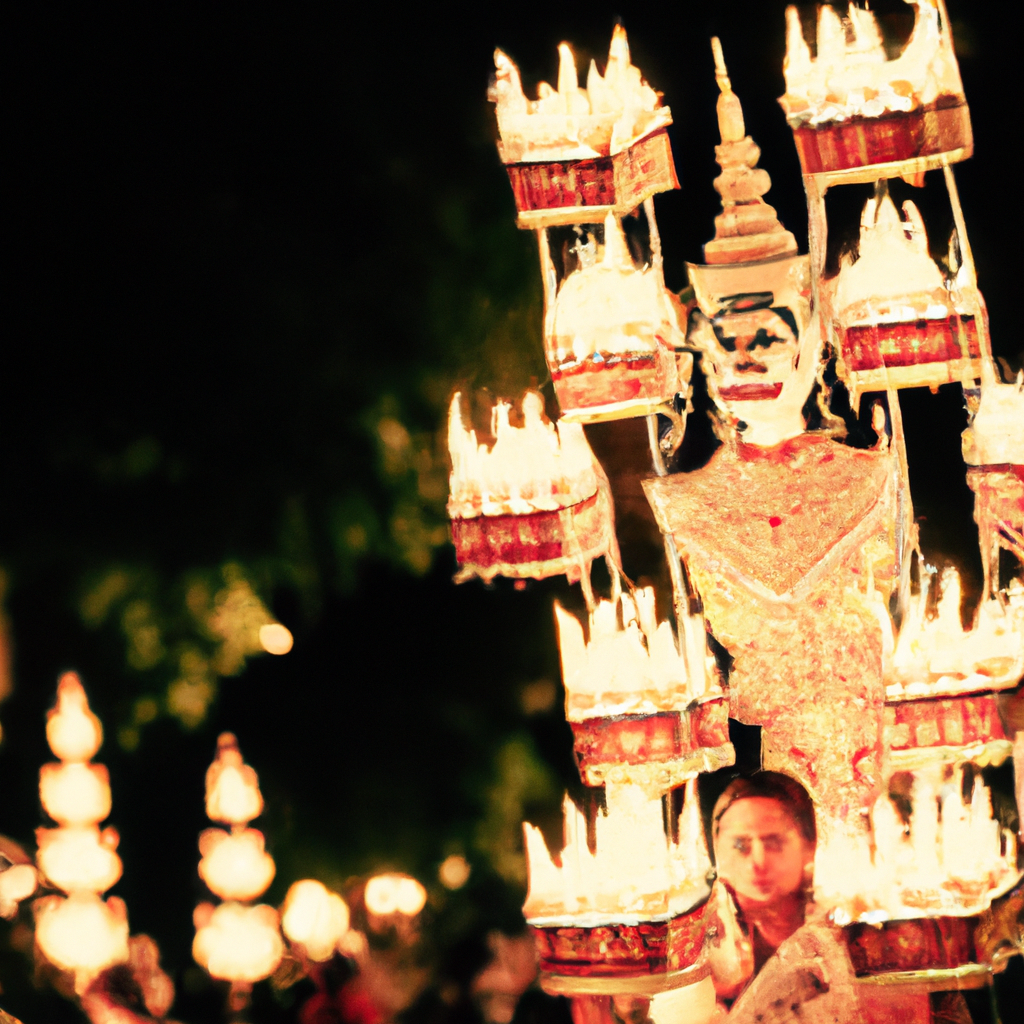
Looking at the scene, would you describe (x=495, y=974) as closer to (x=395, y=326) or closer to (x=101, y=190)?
(x=395, y=326)

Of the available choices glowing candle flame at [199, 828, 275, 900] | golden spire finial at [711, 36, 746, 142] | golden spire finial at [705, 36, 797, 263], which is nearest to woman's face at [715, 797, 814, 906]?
golden spire finial at [705, 36, 797, 263]

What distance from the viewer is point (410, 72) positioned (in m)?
2.49

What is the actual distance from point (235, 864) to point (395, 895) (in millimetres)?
332

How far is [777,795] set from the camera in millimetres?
1957

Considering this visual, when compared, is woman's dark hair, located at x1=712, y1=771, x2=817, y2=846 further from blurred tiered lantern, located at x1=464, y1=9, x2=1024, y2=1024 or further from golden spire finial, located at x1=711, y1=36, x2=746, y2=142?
golden spire finial, located at x1=711, y1=36, x2=746, y2=142

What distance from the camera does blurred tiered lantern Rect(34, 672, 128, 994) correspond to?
2.56 metres

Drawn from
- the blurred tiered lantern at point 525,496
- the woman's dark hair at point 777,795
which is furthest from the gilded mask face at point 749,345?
the woman's dark hair at point 777,795

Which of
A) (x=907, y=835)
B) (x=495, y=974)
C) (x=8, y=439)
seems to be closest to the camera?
(x=907, y=835)

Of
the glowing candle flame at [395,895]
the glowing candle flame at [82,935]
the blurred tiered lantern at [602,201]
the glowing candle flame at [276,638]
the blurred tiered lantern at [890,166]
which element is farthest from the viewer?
the glowing candle flame at [276,638]

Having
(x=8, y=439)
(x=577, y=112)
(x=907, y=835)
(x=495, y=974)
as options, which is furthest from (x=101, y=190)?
(x=907, y=835)

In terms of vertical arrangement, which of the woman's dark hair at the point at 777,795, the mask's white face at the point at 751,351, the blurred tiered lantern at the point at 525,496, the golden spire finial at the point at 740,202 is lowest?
the woman's dark hair at the point at 777,795

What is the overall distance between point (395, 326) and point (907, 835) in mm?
1311

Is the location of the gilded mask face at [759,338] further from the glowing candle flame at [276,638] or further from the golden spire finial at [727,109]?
the glowing candle flame at [276,638]

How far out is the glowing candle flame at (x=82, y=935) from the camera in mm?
2521
